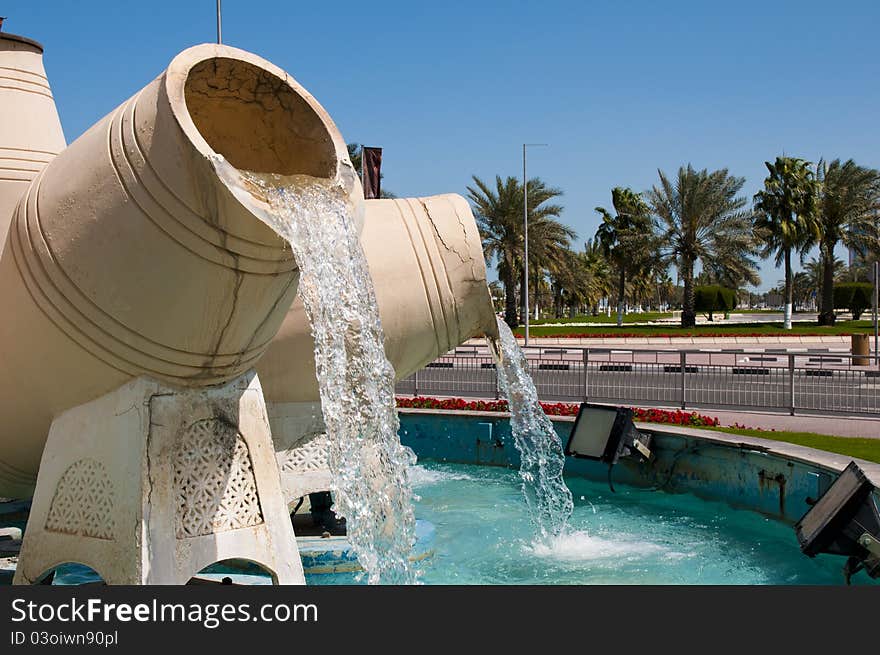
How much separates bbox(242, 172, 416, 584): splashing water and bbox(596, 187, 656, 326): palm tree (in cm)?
3514

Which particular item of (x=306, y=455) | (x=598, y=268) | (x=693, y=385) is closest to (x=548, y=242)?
(x=693, y=385)

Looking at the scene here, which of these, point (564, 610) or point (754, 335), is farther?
point (754, 335)

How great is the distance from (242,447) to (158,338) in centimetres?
90

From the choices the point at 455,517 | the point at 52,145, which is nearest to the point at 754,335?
the point at 455,517

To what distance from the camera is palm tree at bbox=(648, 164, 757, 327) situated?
3925 centimetres

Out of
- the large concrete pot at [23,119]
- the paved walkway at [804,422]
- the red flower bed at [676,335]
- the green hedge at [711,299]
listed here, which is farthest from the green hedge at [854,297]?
the large concrete pot at [23,119]

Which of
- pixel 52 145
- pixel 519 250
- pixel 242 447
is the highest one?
pixel 519 250

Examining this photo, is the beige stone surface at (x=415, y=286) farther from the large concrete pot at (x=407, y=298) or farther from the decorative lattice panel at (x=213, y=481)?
the decorative lattice panel at (x=213, y=481)

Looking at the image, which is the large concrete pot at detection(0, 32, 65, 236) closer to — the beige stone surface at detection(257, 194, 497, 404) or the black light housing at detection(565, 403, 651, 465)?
the beige stone surface at detection(257, 194, 497, 404)

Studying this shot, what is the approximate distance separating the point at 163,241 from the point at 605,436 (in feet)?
23.3

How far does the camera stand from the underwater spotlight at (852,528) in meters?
6.53

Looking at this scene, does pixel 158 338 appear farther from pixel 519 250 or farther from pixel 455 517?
pixel 519 250

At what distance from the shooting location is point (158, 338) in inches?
207

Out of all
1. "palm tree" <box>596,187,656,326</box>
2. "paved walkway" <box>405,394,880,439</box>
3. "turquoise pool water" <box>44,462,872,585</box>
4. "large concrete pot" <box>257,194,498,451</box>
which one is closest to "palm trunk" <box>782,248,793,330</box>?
"palm tree" <box>596,187,656,326</box>
